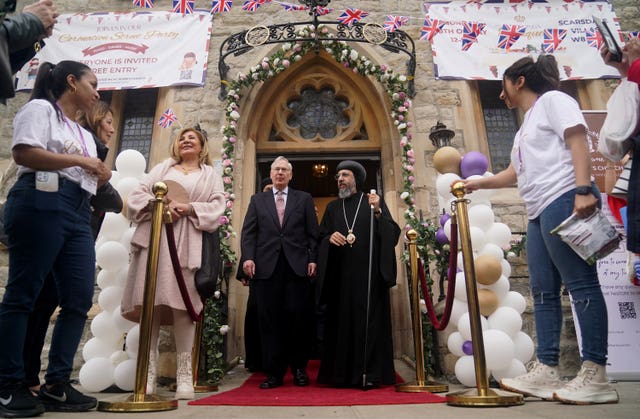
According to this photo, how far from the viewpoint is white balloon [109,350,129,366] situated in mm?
3296

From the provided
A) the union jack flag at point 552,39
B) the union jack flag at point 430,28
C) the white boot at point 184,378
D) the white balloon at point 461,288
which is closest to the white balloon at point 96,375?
the white boot at point 184,378

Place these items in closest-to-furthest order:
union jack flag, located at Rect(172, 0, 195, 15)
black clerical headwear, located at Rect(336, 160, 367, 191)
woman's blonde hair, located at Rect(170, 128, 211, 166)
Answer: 1. woman's blonde hair, located at Rect(170, 128, 211, 166)
2. black clerical headwear, located at Rect(336, 160, 367, 191)
3. union jack flag, located at Rect(172, 0, 195, 15)

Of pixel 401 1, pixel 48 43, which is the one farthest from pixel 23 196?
pixel 401 1

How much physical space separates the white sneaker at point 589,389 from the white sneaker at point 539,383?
162 millimetres

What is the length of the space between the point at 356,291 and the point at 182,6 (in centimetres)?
470

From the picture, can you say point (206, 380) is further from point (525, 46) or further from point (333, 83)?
point (525, 46)

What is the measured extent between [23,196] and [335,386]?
252 centimetres

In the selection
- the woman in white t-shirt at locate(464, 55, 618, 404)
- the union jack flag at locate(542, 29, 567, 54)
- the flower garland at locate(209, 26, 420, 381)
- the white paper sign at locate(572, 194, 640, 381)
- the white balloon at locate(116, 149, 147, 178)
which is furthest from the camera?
the union jack flag at locate(542, 29, 567, 54)

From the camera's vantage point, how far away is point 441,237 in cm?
405

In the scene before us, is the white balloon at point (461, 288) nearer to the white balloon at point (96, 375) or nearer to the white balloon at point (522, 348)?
the white balloon at point (522, 348)

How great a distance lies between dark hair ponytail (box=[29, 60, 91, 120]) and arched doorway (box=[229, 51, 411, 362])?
9.98 feet

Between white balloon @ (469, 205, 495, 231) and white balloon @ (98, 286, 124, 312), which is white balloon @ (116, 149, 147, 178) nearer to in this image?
white balloon @ (98, 286, 124, 312)

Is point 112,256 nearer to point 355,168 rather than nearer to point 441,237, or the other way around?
point 355,168

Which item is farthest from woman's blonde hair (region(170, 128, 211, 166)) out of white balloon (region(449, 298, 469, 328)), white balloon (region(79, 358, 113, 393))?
white balloon (region(449, 298, 469, 328))
